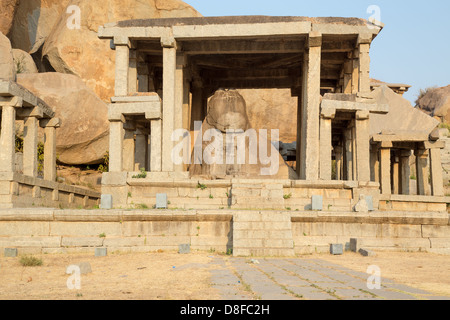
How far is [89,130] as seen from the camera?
29.1m

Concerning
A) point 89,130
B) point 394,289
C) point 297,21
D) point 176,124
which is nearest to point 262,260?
point 394,289

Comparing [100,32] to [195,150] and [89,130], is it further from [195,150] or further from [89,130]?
[89,130]

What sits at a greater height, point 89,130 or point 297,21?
point 297,21

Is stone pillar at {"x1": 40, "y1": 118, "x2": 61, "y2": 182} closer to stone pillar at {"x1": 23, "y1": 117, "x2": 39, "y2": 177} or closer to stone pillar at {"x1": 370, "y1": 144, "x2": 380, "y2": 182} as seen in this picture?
stone pillar at {"x1": 23, "y1": 117, "x2": 39, "y2": 177}

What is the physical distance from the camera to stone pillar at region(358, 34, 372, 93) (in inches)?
792

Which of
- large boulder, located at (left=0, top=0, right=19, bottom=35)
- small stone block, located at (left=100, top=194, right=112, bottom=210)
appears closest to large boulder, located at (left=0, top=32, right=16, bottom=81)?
small stone block, located at (left=100, top=194, right=112, bottom=210)

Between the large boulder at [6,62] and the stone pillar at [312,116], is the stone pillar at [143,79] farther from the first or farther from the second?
the stone pillar at [312,116]

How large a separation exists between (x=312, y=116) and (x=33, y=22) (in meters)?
28.1

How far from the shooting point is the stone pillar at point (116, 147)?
19.2m

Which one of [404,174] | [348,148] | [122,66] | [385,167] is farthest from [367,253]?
[404,174]

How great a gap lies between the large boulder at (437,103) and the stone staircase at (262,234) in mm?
38666

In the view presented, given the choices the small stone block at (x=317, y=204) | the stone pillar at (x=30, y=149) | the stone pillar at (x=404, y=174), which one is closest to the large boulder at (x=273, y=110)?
the stone pillar at (x=404, y=174)
